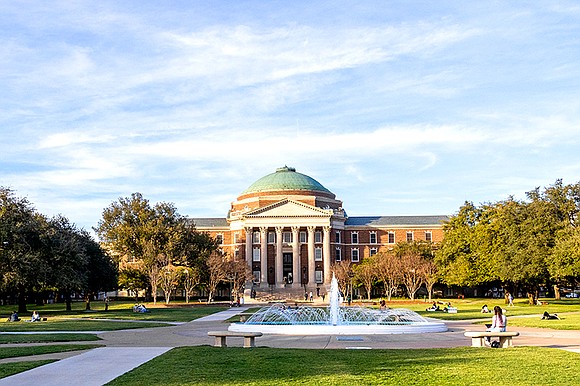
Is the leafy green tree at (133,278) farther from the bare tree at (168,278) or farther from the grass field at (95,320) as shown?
the grass field at (95,320)

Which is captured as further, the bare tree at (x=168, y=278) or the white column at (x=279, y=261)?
the white column at (x=279, y=261)

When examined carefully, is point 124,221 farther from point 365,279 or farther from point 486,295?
point 486,295

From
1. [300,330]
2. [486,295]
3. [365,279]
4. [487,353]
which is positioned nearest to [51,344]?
[300,330]


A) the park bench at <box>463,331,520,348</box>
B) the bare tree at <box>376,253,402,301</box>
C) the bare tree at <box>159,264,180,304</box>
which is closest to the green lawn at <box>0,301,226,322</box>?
the bare tree at <box>159,264,180,304</box>

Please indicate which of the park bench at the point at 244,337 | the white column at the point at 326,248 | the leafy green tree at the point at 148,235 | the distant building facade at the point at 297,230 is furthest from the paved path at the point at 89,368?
the white column at the point at 326,248

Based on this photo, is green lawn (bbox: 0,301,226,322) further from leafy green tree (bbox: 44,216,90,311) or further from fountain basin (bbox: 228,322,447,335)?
fountain basin (bbox: 228,322,447,335)

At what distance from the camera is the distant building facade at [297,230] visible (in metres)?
118

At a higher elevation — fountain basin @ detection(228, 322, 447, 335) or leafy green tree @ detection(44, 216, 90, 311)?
leafy green tree @ detection(44, 216, 90, 311)

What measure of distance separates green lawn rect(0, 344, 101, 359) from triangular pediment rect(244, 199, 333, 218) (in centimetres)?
9410

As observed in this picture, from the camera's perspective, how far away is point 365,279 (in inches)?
3848

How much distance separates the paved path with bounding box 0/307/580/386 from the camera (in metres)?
16.7

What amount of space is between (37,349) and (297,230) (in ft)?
313

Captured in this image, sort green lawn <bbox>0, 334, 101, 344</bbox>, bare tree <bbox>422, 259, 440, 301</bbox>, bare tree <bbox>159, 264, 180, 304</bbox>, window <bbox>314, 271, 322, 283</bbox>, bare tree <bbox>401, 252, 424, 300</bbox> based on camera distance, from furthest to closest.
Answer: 1. window <bbox>314, 271, 322, 283</bbox>
2. bare tree <bbox>422, 259, 440, 301</bbox>
3. bare tree <bbox>401, 252, 424, 300</bbox>
4. bare tree <bbox>159, 264, 180, 304</bbox>
5. green lawn <bbox>0, 334, 101, 344</bbox>

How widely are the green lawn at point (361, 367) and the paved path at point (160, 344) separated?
100cm
